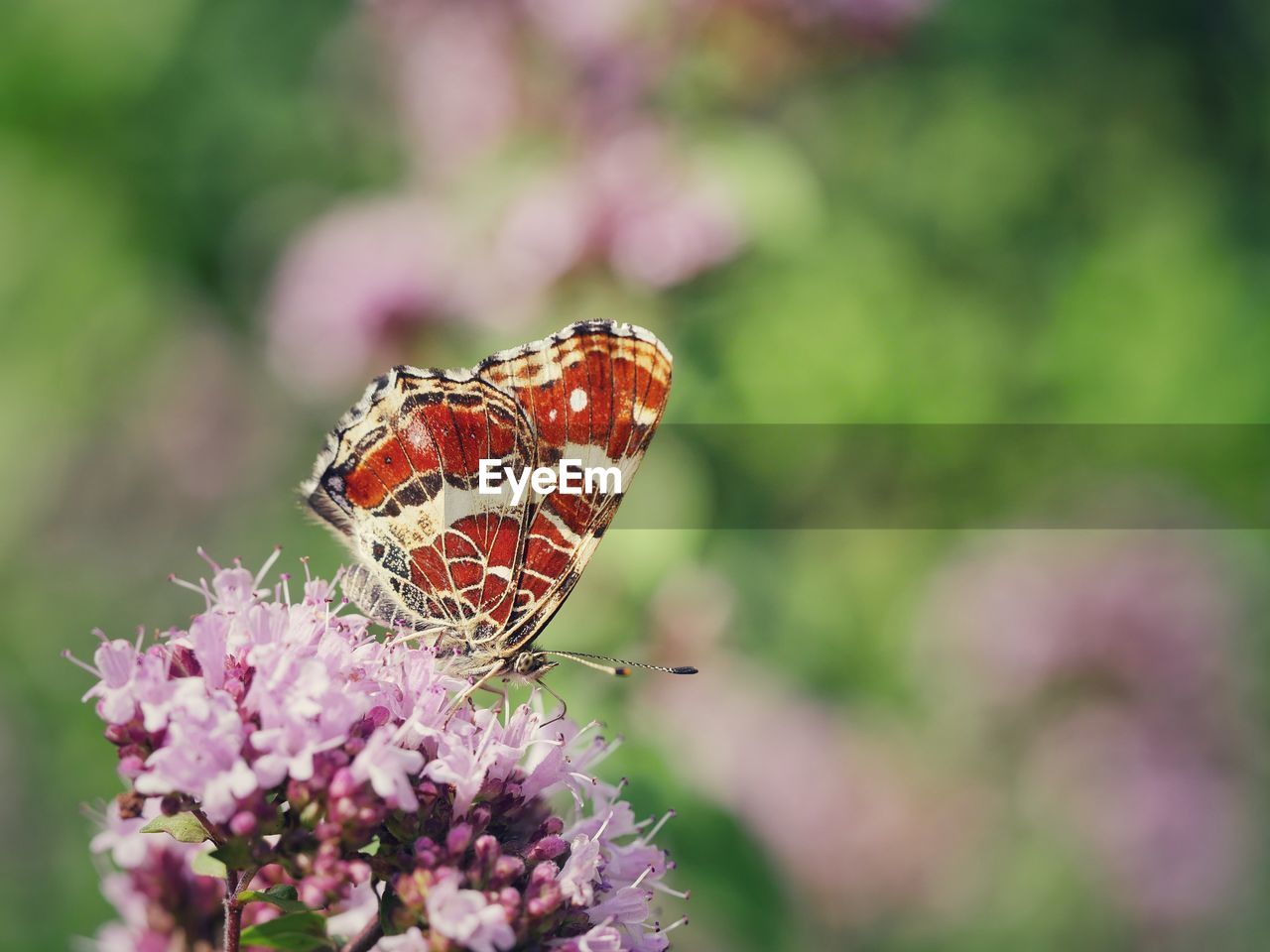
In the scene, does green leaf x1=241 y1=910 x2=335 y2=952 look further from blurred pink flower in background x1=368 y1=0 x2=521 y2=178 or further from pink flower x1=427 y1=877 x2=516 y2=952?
blurred pink flower in background x1=368 y1=0 x2=521 y2=178

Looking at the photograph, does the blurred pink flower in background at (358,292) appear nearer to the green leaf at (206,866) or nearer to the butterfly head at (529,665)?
the butterfly head at (529,665)

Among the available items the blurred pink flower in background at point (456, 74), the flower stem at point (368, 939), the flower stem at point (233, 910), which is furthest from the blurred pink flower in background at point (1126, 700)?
the flower stem at point (233, 910)

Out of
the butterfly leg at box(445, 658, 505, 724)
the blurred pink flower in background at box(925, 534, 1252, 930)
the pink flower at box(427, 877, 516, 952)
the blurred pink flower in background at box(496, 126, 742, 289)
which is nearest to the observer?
the pink flower at box(427, 877, 516, 952)

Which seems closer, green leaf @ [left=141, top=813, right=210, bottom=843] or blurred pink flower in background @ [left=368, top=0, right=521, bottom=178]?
green leaf @ [left=141, top=813, right=210, bottom=843]

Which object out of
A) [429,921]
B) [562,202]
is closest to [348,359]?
[562,202]

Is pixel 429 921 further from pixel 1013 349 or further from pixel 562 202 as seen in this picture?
pixel 1013 349

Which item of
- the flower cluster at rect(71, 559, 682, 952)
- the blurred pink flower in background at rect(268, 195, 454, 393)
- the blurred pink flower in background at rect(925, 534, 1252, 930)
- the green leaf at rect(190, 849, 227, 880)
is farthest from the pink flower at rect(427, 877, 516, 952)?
the blurred pink flower in background at rect(925, 534, 1252, 930)

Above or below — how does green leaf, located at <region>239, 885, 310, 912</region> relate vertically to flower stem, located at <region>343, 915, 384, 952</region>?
above
